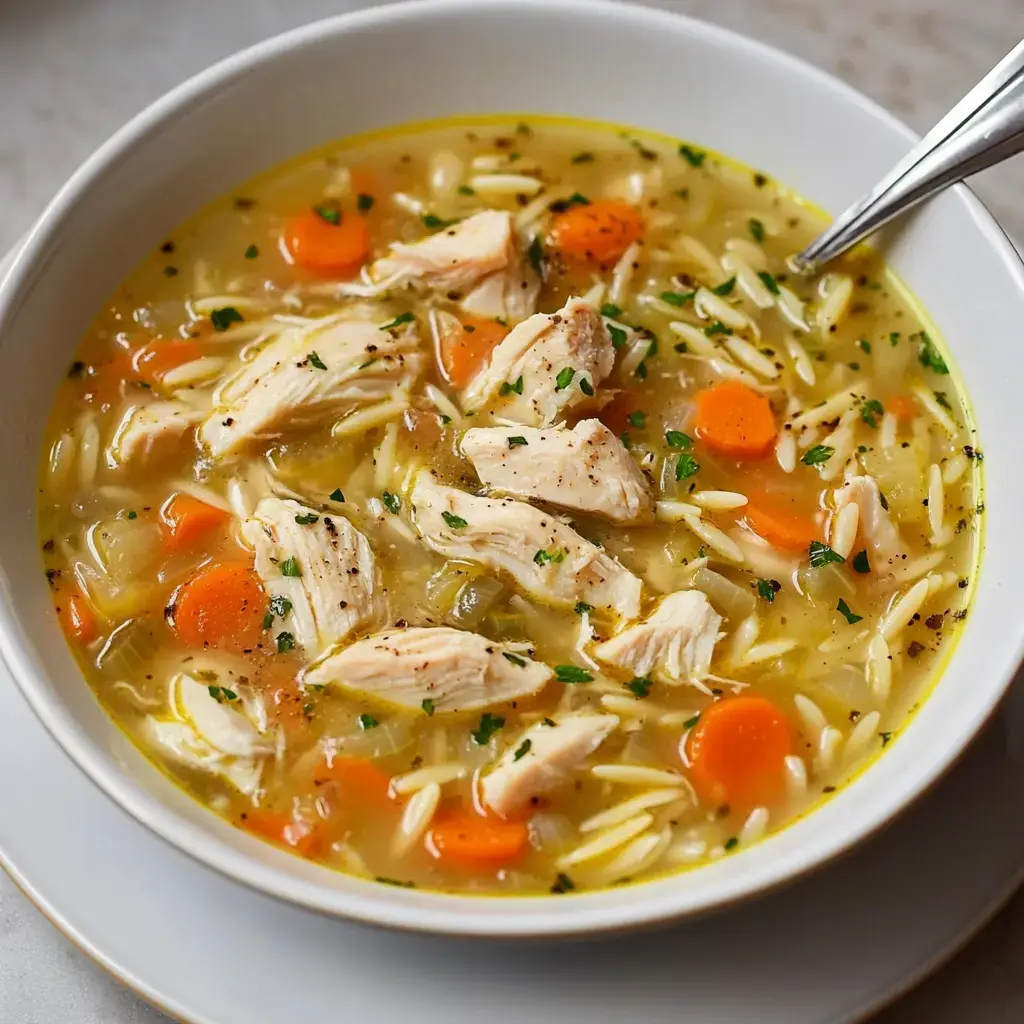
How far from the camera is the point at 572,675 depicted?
118 inches

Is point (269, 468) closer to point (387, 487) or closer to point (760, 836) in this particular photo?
point (387, 487)

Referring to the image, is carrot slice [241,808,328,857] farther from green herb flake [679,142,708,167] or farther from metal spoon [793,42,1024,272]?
green herb flake [679,142,708,167]

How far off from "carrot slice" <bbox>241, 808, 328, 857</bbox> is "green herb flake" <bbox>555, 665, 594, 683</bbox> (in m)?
0.64

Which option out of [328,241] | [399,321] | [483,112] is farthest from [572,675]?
[483,112]

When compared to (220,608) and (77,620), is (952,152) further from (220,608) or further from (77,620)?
(77,620)

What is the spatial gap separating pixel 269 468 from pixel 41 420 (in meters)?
0.59

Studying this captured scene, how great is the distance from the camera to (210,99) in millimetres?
3533

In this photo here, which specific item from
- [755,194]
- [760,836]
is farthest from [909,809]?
[755,194]

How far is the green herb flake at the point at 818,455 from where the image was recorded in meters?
3.36

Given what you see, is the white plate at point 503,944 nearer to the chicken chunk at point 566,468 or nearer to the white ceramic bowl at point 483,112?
the white ceramic bowl at point 483,112

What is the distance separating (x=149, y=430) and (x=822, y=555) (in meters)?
1.72

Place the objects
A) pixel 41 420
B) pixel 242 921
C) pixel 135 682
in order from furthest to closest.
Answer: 1. pixel 41 420
2. pixel 135 682
3. pixel 242 921

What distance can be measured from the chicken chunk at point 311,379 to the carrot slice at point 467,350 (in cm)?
7

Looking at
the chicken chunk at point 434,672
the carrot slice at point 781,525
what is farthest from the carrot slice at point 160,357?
the carrot slice at point 781,525
